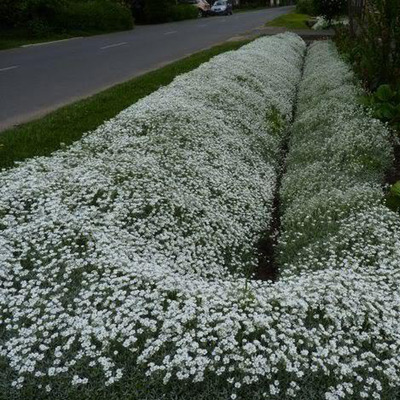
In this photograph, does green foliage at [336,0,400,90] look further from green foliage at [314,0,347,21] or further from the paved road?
green foliage at [314,0,347,21]

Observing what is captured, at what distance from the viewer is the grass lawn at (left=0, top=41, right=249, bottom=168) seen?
25.8ft

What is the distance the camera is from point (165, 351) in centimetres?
346

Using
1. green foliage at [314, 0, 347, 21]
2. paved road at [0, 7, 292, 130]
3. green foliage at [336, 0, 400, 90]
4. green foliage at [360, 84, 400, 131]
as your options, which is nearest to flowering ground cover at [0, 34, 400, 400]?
green foliage at [360, 84, 400, 131]

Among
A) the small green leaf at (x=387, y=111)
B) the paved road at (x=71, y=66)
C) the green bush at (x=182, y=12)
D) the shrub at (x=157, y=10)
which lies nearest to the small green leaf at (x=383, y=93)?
the small green leaf at (x=387, y=111)

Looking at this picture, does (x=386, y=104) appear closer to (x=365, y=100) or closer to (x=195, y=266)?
(x=365, y=100)

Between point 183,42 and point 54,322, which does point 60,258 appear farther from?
point 183,42

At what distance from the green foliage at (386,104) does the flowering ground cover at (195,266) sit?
0.63m

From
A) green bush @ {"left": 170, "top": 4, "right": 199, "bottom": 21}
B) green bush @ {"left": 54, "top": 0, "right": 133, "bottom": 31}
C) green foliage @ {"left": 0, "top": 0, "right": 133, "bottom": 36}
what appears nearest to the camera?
green foliage @ {"left": 0, "top": 0, "right": 133, "bottom": 36}

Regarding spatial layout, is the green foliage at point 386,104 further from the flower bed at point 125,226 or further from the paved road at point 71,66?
the paved road at point 71,66

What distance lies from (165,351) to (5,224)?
2.37 m

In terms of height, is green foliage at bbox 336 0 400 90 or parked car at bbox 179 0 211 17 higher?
green foliage at bbox 336 0 400 90

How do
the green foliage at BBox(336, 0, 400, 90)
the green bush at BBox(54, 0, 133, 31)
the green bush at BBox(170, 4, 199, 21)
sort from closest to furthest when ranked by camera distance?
1. the green foliage at BBox(336, 0, 400, 90)
2. the green bush at BBox(54, 0, 133, 31)
3. the green bush at BBox(170, 4, 199, 21)

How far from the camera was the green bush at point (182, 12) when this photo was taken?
4659 cm

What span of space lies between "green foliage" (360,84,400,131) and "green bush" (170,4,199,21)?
39.1 metres
